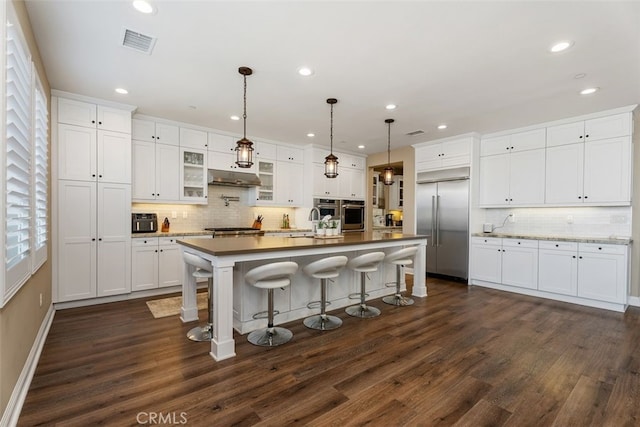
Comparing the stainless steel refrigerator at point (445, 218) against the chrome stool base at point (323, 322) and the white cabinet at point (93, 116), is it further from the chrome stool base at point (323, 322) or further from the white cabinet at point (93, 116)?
the white cabinet at point (93, 116)

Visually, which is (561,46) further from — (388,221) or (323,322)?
(388,221)

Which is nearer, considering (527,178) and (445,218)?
(527,178)

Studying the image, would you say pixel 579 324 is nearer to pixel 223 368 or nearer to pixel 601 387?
pixel 601 387

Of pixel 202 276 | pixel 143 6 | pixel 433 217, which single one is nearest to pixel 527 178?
pixel 433 217

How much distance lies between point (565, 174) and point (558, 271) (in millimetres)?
1427

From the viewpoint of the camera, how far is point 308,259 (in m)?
3.61

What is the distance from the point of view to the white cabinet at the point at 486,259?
200 inches

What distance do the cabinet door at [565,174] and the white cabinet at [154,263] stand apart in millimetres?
5765

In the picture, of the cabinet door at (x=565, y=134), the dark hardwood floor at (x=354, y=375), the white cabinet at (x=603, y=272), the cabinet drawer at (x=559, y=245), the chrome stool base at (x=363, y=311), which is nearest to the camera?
the dark hardwood floor at (x=354, y=375)

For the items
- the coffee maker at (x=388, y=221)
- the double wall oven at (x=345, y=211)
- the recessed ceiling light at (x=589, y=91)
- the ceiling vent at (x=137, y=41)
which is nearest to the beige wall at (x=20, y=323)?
the ceiling vent at (x=137, y=41)

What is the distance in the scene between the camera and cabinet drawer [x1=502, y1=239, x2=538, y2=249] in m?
4.70

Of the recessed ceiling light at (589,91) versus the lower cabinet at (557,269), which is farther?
the lower cabinet at (557,269)

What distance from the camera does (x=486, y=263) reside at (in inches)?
206

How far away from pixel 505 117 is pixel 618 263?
7.82 ft
